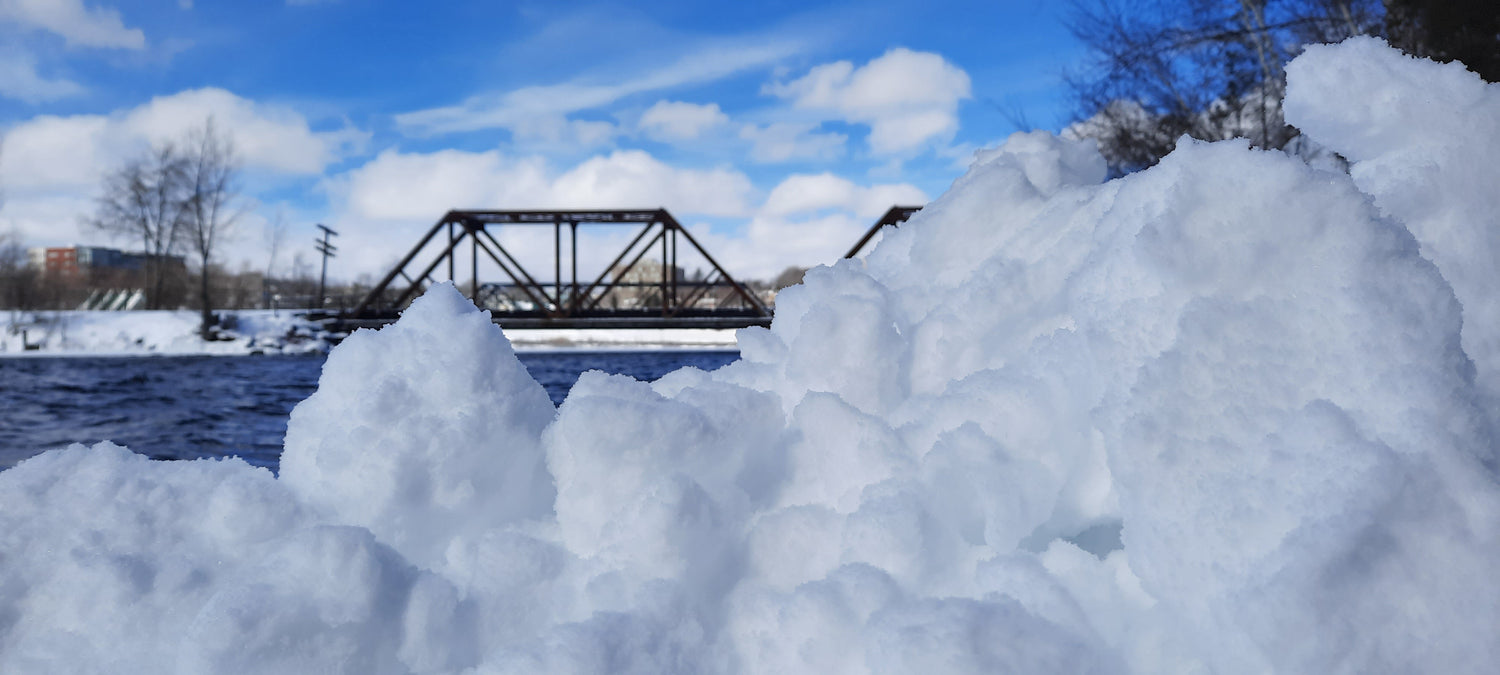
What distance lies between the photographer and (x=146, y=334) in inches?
847

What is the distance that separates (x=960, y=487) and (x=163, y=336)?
26097 mm

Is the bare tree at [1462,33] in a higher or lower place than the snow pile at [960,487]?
higher

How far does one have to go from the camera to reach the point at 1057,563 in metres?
1.10

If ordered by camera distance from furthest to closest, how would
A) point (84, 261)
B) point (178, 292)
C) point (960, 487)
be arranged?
point (84, 261)
point (178, 292)
point (960, 487)

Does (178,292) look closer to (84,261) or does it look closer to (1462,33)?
(1462,33)

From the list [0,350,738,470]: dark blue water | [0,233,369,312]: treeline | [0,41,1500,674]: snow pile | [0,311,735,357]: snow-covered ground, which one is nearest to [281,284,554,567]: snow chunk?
[0,41,1500,674]: snow pile

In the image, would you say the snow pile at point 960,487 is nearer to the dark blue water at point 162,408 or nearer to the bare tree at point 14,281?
the dark blue water at point 162,408

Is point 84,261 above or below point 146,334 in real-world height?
above

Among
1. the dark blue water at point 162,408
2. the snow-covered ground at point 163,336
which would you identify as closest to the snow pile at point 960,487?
the dark blue water at point 162,408

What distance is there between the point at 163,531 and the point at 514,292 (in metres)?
23.4

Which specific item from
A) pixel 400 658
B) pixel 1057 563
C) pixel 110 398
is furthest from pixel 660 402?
pixel 110 398

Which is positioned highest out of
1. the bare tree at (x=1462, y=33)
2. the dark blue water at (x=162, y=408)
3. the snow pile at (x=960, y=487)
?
the bare tree at (x=1462, y=33)

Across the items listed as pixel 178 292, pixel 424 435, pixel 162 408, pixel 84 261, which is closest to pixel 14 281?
pixel 178 292

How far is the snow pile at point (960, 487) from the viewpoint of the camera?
2.89 feet
